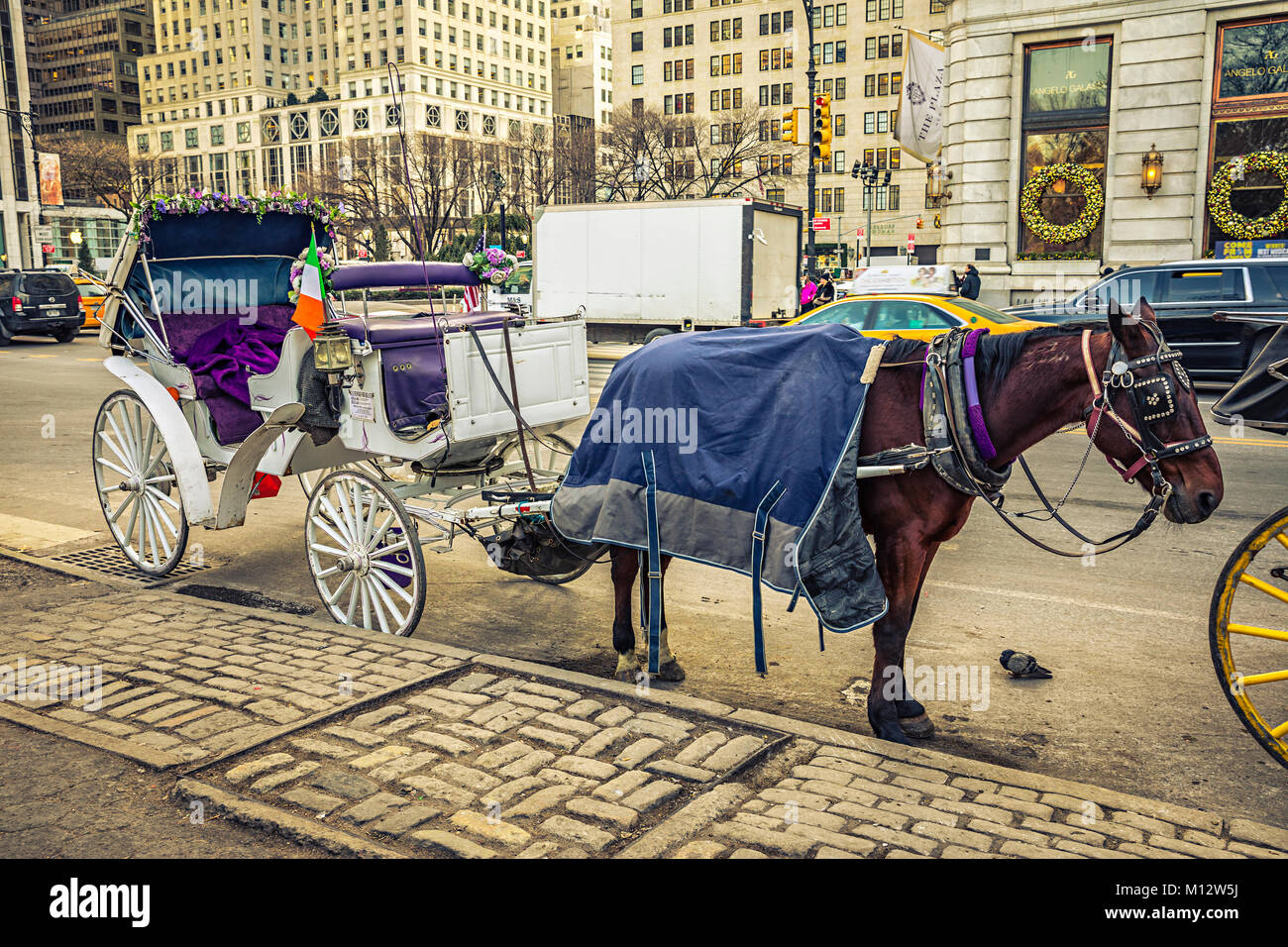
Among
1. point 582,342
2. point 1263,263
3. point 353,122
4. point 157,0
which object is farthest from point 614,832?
point 157,0

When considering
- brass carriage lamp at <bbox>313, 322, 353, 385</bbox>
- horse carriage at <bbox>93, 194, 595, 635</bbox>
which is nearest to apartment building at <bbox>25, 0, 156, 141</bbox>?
horse carriage at <bbox>93, 194, 595, 635</bbox>

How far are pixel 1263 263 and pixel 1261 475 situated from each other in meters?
8.42

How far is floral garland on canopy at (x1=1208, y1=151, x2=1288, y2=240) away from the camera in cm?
2572

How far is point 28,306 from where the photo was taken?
29.8 meters

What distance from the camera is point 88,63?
152 m

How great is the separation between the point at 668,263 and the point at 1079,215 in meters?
12.0

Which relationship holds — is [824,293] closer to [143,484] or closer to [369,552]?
[143,484]

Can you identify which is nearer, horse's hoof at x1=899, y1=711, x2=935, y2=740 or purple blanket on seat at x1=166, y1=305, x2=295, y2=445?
horse's hoof at x1=899, y1=711, x2=935, y2=740

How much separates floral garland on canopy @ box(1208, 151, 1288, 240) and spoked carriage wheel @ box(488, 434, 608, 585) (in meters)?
24.1

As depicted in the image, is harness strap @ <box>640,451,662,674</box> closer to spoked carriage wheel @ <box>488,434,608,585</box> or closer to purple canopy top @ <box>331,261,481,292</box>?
spoked carriage wheel @ <box>488,434,608,585</box>

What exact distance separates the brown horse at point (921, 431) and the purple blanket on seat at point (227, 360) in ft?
16.1

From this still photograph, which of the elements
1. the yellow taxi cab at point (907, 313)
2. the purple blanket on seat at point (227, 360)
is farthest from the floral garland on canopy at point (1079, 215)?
the purple blanket on seat at point (227, 360)

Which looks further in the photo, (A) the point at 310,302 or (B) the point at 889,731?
(A) the point at 310,302

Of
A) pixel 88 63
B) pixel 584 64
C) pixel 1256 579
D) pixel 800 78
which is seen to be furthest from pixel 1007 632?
pixel 88 63
